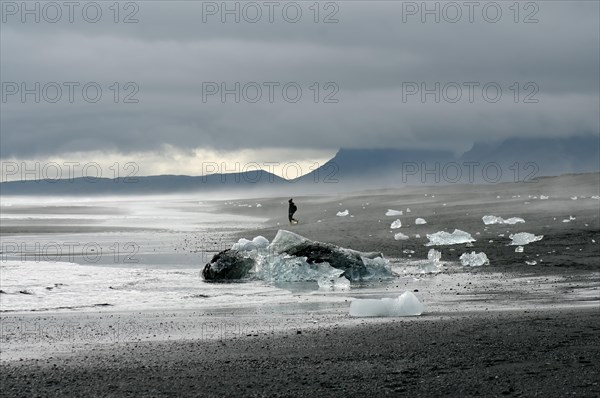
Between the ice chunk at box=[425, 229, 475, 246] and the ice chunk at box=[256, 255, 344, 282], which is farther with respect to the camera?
the ice chunk at box=[425, 229, 475, 246]

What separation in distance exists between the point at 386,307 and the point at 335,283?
225 inches

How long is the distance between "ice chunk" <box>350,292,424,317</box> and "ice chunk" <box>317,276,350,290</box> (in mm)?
5089

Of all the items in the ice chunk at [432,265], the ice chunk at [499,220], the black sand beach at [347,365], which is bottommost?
the black sand beach at [347,365]

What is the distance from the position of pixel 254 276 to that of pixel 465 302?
675 centimetres

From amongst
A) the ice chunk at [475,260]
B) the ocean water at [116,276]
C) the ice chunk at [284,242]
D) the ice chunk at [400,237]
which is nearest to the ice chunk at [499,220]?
the ice chunk at [400,237]

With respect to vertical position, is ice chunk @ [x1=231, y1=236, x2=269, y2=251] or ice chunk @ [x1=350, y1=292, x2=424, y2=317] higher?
ice chunk @ [x1=231, y1=236, x2=269, y2=251]

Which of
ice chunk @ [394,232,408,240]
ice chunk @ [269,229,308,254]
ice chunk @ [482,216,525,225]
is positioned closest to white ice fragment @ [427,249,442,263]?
ice chunk @ [269,229,308,254]

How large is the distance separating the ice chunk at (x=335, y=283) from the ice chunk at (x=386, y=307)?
16.7 feet

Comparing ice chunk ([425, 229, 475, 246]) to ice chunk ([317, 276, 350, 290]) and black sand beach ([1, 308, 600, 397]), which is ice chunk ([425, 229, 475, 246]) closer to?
ice chunk ([317, 276, 350, 290])

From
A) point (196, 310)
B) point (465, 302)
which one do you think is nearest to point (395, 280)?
point (465, 302)

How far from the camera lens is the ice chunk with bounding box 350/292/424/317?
13734 mm

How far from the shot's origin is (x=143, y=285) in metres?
19.4

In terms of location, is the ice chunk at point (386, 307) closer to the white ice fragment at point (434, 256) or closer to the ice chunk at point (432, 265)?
the ice chunk at point (432, 265)

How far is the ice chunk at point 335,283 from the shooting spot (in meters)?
19.0
